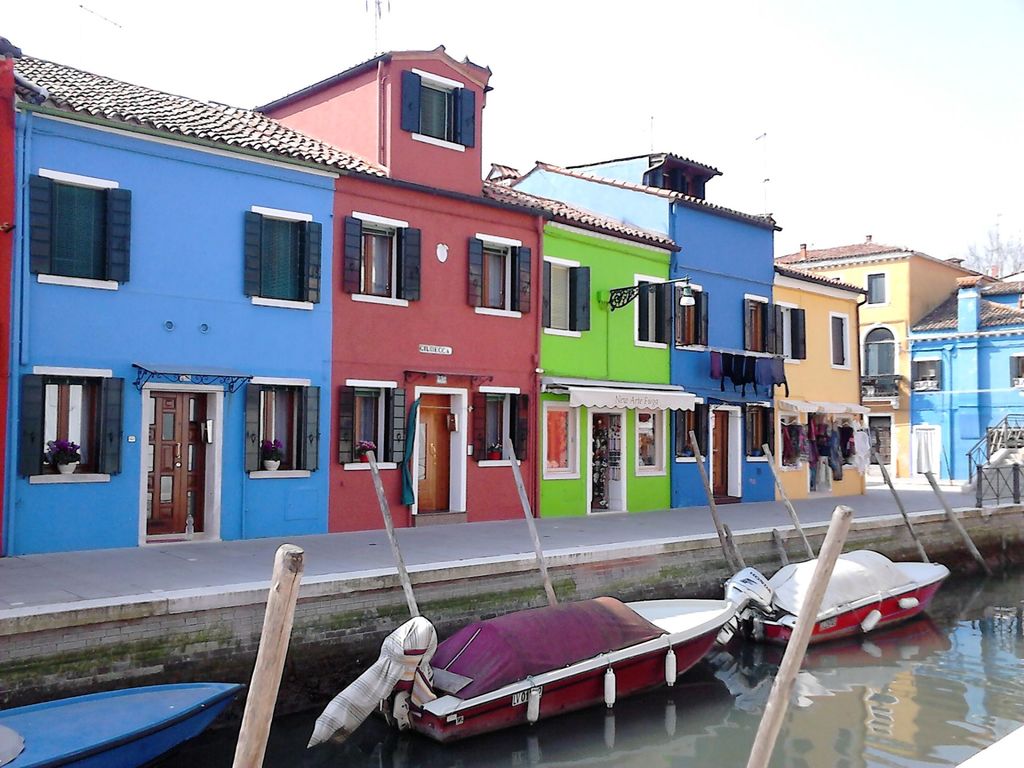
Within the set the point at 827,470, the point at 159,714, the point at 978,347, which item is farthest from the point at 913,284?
the point at 159,714

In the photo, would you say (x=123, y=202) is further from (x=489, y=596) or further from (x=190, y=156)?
(x=489, y=596)

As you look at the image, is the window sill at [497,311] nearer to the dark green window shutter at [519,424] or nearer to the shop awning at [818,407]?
the dark green window shutter at [519,424]

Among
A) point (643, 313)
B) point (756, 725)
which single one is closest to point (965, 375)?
point (643, 313)

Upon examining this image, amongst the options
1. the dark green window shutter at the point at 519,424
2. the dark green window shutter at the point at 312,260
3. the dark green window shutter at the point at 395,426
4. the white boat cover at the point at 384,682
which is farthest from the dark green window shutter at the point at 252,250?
the white boat cover at the point at 384,682

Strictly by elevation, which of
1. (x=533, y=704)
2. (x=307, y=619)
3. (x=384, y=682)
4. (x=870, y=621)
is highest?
(x=307, y=619)

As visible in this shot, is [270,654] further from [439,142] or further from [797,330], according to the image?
[797,330]

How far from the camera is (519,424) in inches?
669

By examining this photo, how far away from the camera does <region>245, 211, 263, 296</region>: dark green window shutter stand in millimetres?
13695

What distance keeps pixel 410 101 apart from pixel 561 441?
6.74 m

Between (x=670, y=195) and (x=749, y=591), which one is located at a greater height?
(x=670, y=195)

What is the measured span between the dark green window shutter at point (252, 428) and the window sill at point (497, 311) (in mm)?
4481


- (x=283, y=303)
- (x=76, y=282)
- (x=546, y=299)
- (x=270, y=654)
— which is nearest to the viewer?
(x=270, y=654)

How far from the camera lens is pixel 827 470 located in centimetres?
2430

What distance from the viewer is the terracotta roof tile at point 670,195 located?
67.2ft
